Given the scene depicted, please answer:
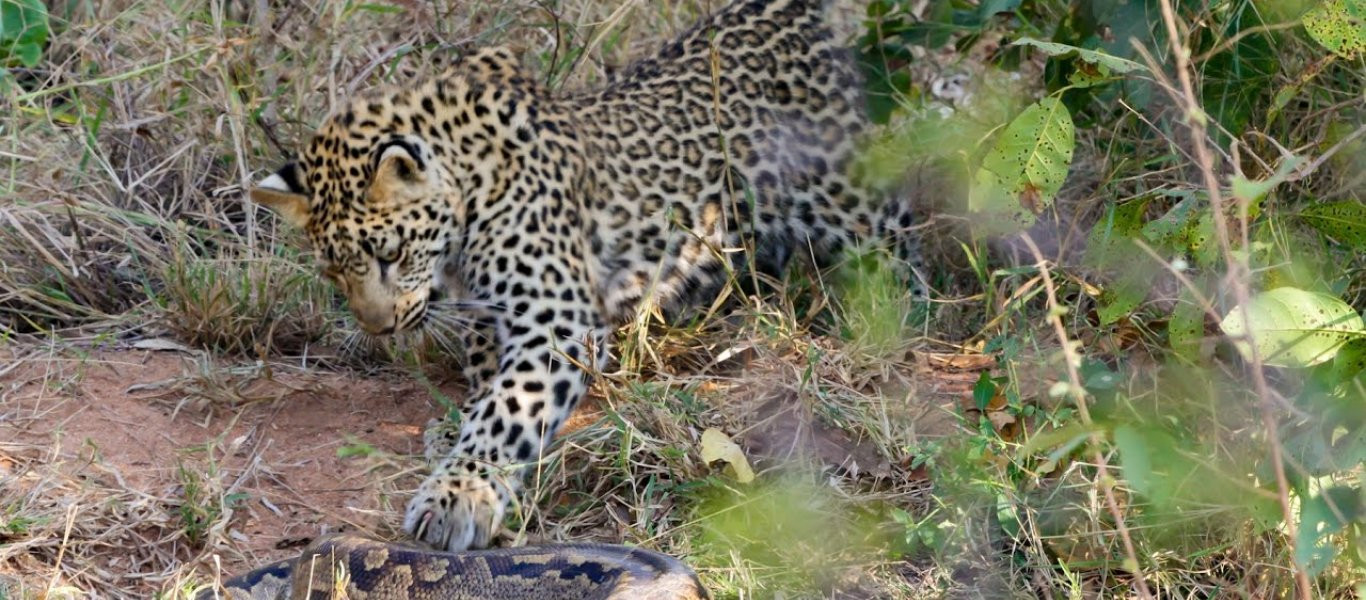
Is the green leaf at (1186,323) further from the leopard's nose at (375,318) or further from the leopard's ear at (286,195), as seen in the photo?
the leopard's ear at (286,195)

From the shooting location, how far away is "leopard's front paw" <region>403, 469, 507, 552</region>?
5.62 meters

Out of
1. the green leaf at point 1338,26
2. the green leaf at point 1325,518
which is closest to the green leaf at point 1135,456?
the green leaf at point 1325,518

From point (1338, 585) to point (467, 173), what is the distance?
3479 mm

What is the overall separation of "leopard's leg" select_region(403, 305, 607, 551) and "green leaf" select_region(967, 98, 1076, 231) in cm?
185

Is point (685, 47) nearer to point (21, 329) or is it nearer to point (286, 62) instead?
point (286, 62)

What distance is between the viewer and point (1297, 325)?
4.04 meters

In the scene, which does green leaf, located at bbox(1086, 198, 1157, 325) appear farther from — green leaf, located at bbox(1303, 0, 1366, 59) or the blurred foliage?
green leaf, located at bbox(1303, 0, 1366, 59)

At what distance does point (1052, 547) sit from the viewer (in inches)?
205

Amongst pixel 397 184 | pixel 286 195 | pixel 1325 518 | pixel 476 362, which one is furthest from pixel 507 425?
pixel 1325 518

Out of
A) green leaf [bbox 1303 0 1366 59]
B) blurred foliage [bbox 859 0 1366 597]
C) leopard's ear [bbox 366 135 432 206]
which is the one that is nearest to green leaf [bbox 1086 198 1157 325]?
blurred foliage [bbox 859 0 1366 597]

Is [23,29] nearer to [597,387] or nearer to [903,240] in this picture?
[597,387]

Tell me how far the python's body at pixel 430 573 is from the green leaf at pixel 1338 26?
241 centimetres

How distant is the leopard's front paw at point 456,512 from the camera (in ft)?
18.4

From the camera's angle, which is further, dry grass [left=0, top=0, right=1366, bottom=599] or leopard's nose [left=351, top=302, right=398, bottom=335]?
leopard's nose [left=351, top=302, right=398, bottom=335]
